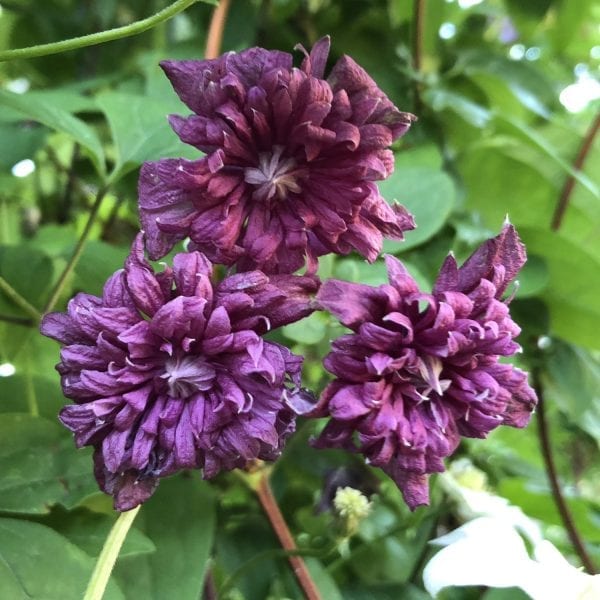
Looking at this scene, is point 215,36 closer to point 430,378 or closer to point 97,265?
point 97,265

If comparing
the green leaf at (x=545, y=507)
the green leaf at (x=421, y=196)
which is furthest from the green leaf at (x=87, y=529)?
the green leaf at (x=545, y=507)

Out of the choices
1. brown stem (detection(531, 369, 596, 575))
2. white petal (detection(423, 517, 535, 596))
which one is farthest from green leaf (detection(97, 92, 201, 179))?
brown stem (detection(531, 369, 596, 575))

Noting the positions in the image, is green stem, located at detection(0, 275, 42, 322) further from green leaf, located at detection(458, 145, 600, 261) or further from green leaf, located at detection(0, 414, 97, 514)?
green leaf, located at detection(458, 145, 600, 261)

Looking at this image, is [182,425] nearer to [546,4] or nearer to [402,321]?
[402,321]

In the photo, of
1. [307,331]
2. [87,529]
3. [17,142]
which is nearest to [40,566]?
[87,529]

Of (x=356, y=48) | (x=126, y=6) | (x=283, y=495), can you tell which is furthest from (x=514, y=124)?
(x=126, y=6)
